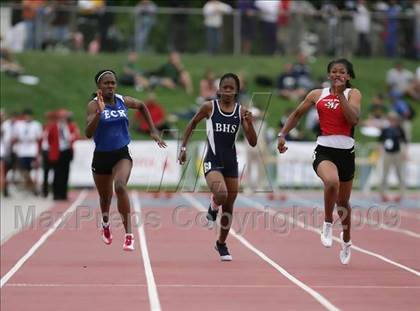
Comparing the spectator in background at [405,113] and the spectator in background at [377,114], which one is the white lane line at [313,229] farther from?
the spectator in background at [405,113]

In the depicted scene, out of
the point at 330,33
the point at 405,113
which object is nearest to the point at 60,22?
the point at 330,33

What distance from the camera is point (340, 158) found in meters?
14.9

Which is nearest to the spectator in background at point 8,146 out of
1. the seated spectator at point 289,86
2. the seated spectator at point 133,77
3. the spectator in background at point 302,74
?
the seated spectator at point 133,77

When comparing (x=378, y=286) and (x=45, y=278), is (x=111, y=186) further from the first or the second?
(x=378, y=286)

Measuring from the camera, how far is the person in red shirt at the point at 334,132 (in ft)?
47.3

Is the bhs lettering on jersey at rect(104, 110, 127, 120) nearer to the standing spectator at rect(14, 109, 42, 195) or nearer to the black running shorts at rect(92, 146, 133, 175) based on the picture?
the black running shorts at rect(92, 146, 133, 175)

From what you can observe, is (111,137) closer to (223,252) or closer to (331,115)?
(223,252)

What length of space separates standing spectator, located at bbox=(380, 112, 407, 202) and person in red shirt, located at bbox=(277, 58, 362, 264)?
48.9 feet

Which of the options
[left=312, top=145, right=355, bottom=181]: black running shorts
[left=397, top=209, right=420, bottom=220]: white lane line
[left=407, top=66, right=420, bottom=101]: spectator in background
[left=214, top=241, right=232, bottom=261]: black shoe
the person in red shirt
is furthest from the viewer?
[left=407, top=66, right=420, bottom=101]: spectator in background

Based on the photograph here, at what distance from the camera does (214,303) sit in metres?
11.7

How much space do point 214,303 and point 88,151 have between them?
2235cm

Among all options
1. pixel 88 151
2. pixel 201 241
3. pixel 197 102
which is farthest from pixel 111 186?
pixel 197 102

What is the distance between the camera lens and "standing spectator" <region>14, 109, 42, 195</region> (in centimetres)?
3059

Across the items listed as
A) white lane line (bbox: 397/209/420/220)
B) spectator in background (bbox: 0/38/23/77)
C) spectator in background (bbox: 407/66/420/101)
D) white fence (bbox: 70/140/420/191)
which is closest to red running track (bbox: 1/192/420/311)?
white lane line (bbox: 397/209/420/220)
